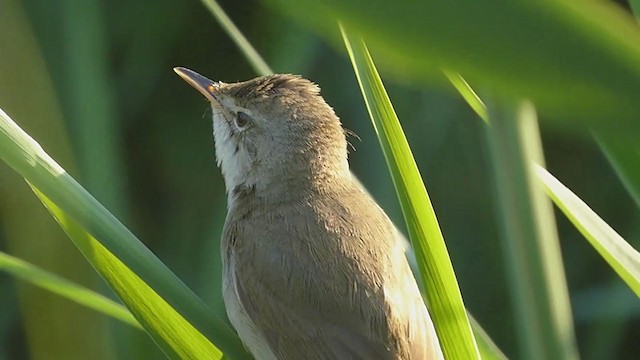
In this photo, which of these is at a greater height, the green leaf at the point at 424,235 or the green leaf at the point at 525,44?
the green leaf at the point at 525,44

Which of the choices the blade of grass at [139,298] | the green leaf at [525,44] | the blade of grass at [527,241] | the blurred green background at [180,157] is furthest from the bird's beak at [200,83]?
the green leaf at [525,44]

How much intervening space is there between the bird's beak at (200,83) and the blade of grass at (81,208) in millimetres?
1002

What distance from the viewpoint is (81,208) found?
1315 mm

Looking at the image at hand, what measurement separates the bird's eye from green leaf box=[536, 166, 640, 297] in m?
1.11

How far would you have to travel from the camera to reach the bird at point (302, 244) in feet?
6.16

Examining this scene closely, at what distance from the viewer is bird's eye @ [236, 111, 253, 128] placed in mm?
2416

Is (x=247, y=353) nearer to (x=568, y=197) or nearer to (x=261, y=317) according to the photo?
(x=261, y=317)

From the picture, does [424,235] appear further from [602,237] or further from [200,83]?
[200,83]

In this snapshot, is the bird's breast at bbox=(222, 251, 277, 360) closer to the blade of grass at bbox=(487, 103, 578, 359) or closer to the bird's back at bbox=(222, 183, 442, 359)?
the bird's back at bbox=(222, 183, 442, 359)

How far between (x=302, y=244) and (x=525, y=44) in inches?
68.8

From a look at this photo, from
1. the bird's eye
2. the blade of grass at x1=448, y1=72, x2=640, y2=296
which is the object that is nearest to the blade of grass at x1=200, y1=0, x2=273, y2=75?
the bird's eye

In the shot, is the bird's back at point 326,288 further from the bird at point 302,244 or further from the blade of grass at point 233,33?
the blade of grass at point 233,33

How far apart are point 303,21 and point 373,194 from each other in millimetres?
2465

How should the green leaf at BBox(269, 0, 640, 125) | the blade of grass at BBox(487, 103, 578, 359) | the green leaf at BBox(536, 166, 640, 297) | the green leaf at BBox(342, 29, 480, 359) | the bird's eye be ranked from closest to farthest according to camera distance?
1. the green leaf at BBox(269, 0, 640, 125)
2. the blade of grass at BBox(487, 103, 578, 359)
3. the green leaf at BBox(342, 29, 480, 359)
4. the green leaf at BBox(536, 166, 640, 297)
5. the bird's eye
